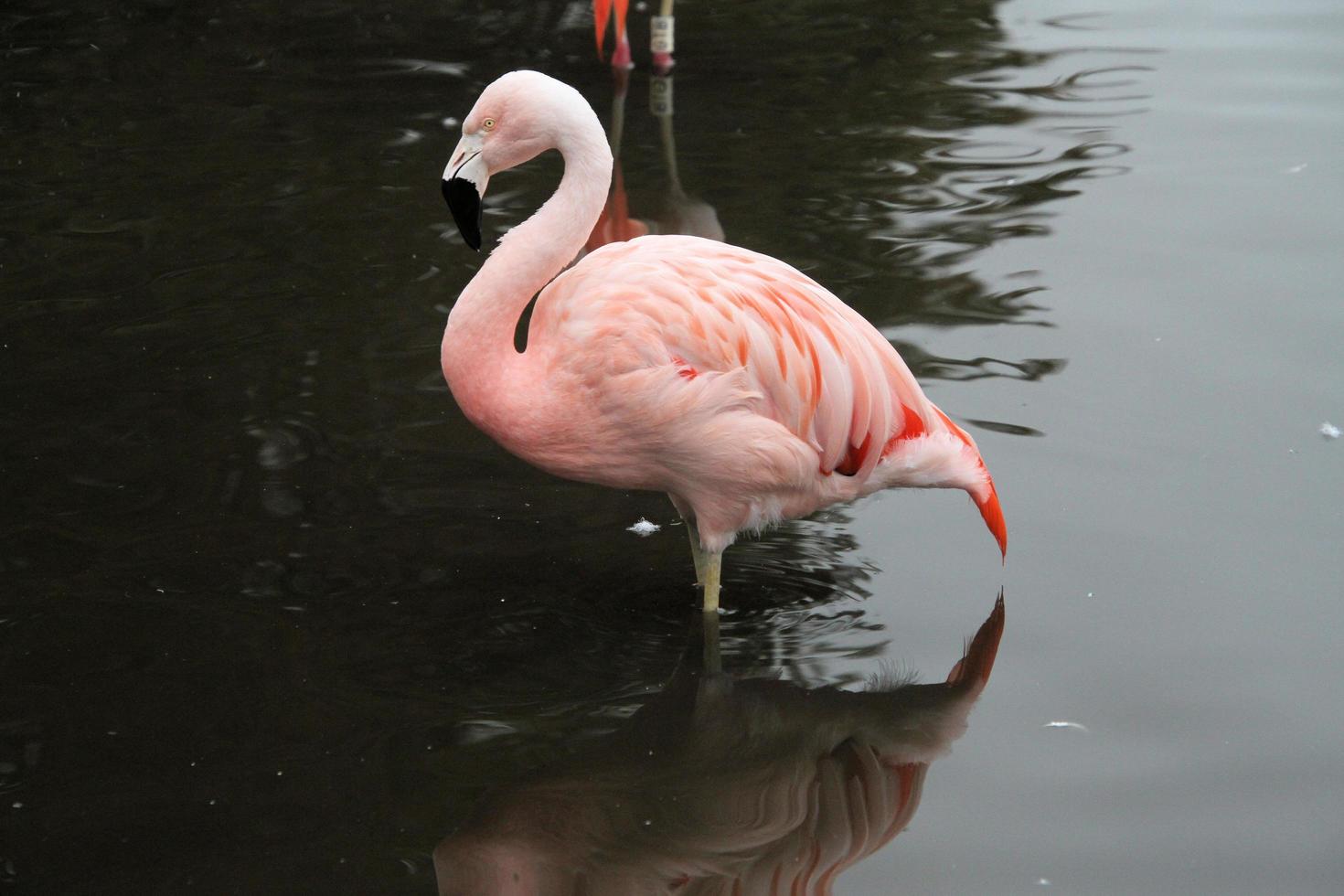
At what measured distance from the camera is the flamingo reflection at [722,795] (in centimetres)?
269

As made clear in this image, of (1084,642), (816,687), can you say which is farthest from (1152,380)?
(816,687)

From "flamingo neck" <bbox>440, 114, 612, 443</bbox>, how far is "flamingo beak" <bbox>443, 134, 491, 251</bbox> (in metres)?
0.08

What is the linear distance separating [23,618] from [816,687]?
1.86 meters

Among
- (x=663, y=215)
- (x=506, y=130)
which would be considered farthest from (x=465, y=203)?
(x=663, y=215)

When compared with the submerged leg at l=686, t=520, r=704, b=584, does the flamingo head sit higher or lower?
higher

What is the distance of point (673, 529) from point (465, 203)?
1.15 m

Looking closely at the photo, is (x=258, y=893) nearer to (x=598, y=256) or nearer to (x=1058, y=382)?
(x=598, y=256)

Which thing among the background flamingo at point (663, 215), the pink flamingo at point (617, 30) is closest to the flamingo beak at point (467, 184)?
the background flamingo at point (663, 215)

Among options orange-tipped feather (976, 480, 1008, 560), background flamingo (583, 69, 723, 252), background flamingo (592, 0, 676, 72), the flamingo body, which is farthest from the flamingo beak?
background flamingo (592, 0, 676, 72)

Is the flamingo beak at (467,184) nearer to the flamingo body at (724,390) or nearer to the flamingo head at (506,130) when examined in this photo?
the flamingo head at (506,130)

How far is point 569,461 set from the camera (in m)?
3.21

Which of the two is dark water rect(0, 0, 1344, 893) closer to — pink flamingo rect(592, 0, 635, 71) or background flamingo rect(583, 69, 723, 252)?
background flamingo rect(583, 69, 723, 252)

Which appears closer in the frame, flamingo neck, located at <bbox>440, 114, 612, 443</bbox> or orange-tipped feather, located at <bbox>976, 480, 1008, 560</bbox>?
flamingo neck, located at <bbox>440, 114, 612, 443</bbox>

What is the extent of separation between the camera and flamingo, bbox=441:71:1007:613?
3.10 m
